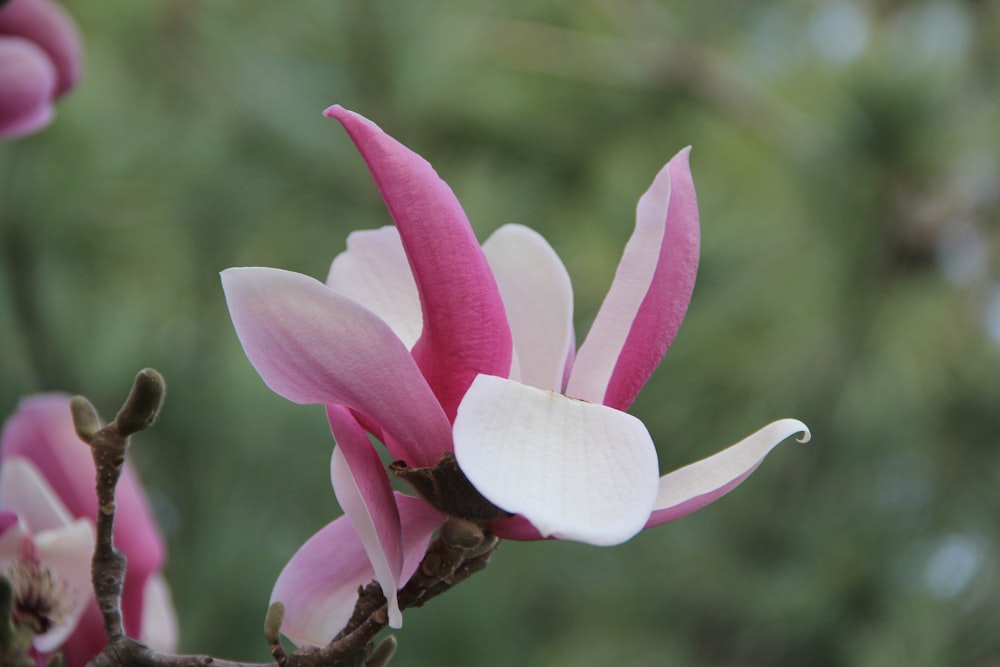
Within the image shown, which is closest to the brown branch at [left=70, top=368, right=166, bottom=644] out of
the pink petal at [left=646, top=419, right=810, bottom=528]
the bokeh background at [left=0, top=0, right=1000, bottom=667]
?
the pink petal at [left=646, top=419, right=810, bottom=528]

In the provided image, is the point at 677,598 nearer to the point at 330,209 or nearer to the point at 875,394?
the point at 875,394

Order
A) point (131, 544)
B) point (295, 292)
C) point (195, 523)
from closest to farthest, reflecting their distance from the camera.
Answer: point (295, 292)
point (131, 544)
point (195, 523)

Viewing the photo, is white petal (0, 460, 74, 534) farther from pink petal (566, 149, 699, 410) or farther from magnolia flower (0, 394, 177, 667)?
pink petal (566, 149, 699, 410)

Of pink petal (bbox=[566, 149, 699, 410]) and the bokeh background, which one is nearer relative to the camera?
pink petal (bbox=[566, 149, 699, 410])

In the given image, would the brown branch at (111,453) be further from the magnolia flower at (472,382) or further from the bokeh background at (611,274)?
the bokeh background at (611,274)

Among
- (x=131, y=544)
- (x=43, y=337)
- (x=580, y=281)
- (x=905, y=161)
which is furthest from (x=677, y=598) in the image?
(x=131, y=544)

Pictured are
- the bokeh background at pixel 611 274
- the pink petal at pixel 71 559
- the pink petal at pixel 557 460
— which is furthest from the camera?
the bokeh background at pixel 611 274

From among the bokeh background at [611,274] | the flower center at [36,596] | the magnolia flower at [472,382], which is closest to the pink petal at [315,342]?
the magnolia flower at [472,382]
